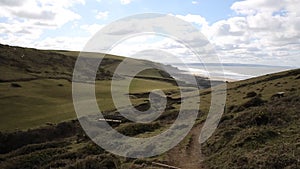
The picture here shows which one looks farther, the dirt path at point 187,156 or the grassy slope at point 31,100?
the grassy slope at point 31,100

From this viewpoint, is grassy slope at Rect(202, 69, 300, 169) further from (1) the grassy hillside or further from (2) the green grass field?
(2) the green grass field

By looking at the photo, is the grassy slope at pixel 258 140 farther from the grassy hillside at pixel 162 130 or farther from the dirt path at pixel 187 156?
the dirt path at pixel 187 156

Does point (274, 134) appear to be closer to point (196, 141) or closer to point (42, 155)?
point (196, 141)

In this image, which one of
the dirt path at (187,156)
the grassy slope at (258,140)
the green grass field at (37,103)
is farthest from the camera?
the green grass field at (37,103)

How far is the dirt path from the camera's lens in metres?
24.4

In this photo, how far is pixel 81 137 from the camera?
40.9m

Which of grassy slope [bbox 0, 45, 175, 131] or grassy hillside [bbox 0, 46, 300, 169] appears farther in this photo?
grassy slope [bbox 0, 45, 175, 131]

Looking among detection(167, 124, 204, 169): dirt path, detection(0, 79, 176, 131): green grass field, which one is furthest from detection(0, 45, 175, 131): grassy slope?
detection(167, 124, 204, 169): dirt path

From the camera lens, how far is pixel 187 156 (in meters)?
26.6

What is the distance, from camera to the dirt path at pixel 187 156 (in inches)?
960

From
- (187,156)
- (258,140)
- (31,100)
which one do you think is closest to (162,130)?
(187,156)

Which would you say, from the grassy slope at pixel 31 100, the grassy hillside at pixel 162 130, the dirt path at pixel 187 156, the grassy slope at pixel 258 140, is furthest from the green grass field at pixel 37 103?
the grassy slope at pixel 258 140

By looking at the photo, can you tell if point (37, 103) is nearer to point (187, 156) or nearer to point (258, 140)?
point (187, 156)

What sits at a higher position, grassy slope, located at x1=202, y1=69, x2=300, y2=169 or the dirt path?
grassy slope, located at x1=202, y1=69, x2=300, y2=169
